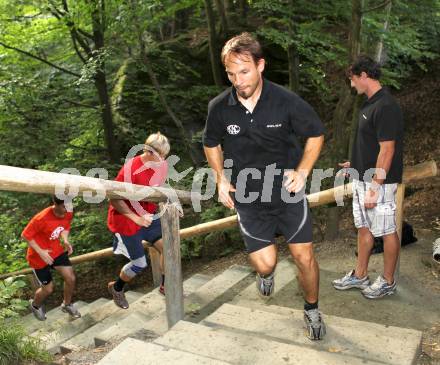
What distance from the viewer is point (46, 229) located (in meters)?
5.95

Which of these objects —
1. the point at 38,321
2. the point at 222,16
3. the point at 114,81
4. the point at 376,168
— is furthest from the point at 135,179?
the point at 114,81

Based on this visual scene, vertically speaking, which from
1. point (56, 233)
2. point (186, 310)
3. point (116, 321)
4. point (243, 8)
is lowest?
point (116, 321)

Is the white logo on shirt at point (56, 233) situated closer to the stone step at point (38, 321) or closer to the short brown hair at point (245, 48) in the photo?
the stone step at point (38, 321)

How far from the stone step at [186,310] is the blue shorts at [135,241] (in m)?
0.72

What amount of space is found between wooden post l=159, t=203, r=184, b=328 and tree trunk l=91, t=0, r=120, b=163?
7190mm

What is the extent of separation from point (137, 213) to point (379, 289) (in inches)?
106

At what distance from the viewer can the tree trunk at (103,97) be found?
33.8 ft

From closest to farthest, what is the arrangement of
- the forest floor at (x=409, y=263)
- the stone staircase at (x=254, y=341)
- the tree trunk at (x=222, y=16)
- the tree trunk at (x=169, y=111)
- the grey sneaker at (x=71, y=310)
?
1. the stone staircase at (x=254, y=341)
2. the forest floor at (x=409, y=263)
3. the grey sneaker at (x=71, y=310)
4. the tree trunk at (x=169, y=111)
5. the tree trunk at (x=222, y=16)

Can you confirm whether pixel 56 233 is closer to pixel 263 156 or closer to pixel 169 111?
pixel 263 156

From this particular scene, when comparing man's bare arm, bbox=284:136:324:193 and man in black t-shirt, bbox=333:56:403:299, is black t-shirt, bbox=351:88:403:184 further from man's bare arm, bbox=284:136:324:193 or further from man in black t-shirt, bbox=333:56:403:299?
man's bare arm, bbox=284:136:324:193

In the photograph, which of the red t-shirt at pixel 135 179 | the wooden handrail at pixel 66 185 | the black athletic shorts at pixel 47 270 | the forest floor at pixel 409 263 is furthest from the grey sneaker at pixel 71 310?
the wooden handrail at pixel 66 185

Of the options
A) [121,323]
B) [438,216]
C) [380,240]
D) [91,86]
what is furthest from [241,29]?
[121,323]

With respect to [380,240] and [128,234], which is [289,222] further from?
[380,240]

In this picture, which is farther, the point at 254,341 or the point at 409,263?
the point at 409,263
